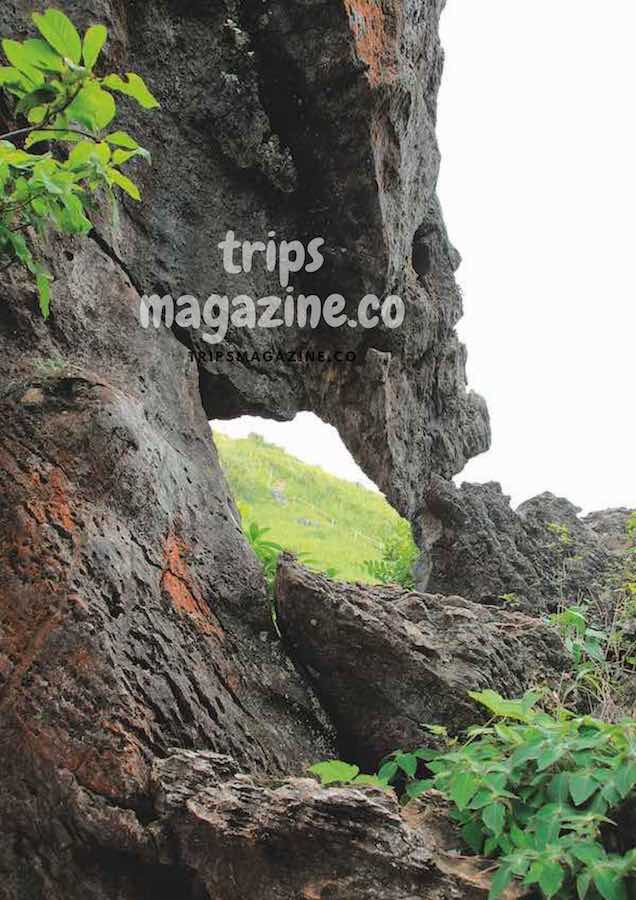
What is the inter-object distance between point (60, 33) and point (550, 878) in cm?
347

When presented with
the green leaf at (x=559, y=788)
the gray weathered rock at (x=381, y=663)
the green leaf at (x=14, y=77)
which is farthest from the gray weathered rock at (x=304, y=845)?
the green leaf at (x=14, y=77)

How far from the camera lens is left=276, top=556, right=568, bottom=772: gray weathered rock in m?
4.40

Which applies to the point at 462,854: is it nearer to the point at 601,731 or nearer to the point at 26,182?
the point at 601,731

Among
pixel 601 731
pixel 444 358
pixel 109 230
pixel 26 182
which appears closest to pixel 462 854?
pixel 601 731

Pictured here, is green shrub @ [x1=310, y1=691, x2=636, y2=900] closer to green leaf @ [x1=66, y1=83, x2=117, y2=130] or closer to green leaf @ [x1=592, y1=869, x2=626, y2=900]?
green leaf @ [x1=592, y1=869, x2=626, y2=900]

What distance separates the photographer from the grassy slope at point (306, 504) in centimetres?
1593

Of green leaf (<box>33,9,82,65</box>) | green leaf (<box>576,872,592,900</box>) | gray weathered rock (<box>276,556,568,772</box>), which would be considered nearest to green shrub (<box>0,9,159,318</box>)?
green leaf (<box>33,9,82,65</box>)

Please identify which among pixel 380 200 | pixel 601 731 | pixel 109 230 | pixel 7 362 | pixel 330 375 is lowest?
pixel 601 731

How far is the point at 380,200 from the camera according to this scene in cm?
711

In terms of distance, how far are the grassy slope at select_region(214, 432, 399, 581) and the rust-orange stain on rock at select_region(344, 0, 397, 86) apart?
320 inches

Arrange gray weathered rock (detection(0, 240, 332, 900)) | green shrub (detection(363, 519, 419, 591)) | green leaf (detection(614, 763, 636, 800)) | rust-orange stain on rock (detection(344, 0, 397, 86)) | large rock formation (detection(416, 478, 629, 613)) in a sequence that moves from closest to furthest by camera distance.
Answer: green leaf (detection(614, 763, 636, 800)) < gray weathered rock (detection(0, 240, 332, 900)) < rust-orange stain on rock (detection(344, 0, 397, 86)) < large rock formation (detection(416, 478, 629, 613)) < green shrub (detection(363, 519, 419, 591))

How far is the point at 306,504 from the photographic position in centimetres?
2195

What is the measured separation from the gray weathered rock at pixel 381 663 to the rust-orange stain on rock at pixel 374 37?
14.0 feet

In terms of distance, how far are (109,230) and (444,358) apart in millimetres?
5261
